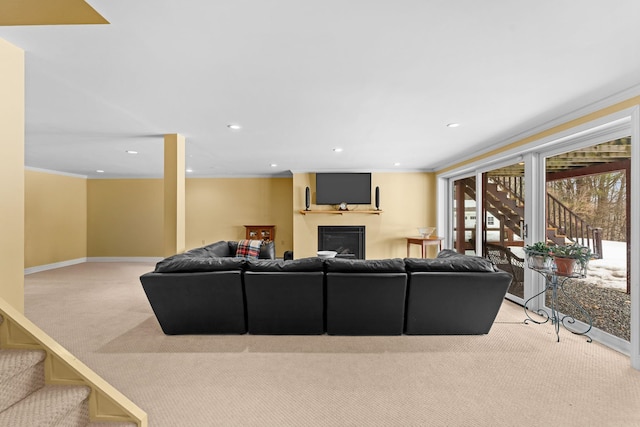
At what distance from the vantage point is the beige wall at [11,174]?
5.83 ft

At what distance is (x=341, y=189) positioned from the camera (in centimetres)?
693

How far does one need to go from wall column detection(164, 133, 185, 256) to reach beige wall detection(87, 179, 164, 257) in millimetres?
4623

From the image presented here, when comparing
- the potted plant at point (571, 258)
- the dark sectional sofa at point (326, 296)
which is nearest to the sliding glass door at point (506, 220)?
the potted plant at point (571, 258)

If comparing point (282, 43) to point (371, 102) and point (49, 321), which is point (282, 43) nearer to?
point (371, 102)

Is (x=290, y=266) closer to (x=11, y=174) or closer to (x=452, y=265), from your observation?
(x=452, y=265)

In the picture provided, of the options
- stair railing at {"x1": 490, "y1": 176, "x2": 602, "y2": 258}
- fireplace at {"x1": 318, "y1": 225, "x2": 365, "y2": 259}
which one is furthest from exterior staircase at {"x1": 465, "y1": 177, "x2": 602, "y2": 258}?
fireplace at {"x1": 318, "y1": 225, "x2": 365, "y2": 259}

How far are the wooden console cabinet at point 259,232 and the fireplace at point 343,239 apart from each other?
1.52 meters

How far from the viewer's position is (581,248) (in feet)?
9.42

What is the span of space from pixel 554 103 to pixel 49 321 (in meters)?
6.10

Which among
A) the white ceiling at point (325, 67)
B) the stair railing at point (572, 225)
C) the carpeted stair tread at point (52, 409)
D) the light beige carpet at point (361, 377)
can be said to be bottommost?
the light beige carpet at point (361, 377)

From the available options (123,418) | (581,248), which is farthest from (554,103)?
(123,418)

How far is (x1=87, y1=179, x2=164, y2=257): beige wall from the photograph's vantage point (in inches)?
307

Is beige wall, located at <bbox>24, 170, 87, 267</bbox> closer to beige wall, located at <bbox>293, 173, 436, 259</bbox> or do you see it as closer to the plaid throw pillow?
the plaid throw pillow

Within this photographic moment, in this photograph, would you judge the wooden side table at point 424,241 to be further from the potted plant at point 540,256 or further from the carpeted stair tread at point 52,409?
the carpeted stair tread at point 52,409
